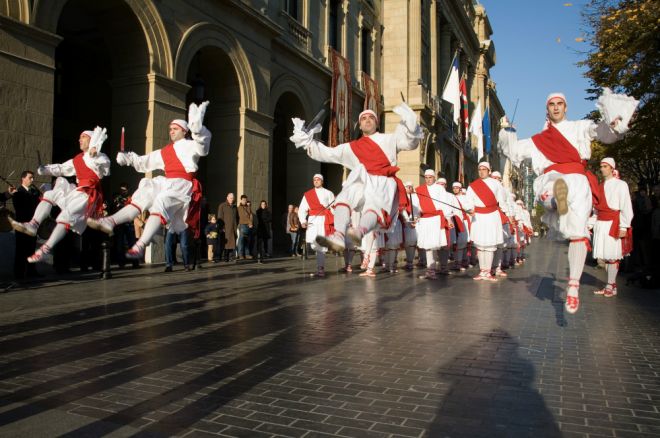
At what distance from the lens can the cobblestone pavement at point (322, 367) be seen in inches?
128

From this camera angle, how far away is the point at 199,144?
764 cm

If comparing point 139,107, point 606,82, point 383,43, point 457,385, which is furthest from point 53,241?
point 383,43

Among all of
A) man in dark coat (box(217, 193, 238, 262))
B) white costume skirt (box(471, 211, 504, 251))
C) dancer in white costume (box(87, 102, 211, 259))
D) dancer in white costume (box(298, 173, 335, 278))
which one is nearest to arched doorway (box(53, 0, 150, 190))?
man in dark coat (box(217, 193, 238, 262))

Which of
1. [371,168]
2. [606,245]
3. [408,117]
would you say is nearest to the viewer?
[408,117]

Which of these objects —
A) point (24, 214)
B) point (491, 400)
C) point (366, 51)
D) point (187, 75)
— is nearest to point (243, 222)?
point (187, 75)

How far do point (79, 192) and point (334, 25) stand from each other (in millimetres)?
20181

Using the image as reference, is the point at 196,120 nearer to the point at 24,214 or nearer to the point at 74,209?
the point at 74,209

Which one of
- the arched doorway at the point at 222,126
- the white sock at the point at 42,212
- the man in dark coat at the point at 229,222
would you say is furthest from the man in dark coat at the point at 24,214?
the arched doorway at the point at 222,126

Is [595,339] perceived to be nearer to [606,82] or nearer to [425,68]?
[606,82]

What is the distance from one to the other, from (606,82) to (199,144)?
17.0 metres

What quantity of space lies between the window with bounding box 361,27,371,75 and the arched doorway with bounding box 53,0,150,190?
45.9 feet

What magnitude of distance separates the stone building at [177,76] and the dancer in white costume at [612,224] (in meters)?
10.2

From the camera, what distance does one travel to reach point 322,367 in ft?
14.6

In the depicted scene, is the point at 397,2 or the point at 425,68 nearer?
the point at 397,2
